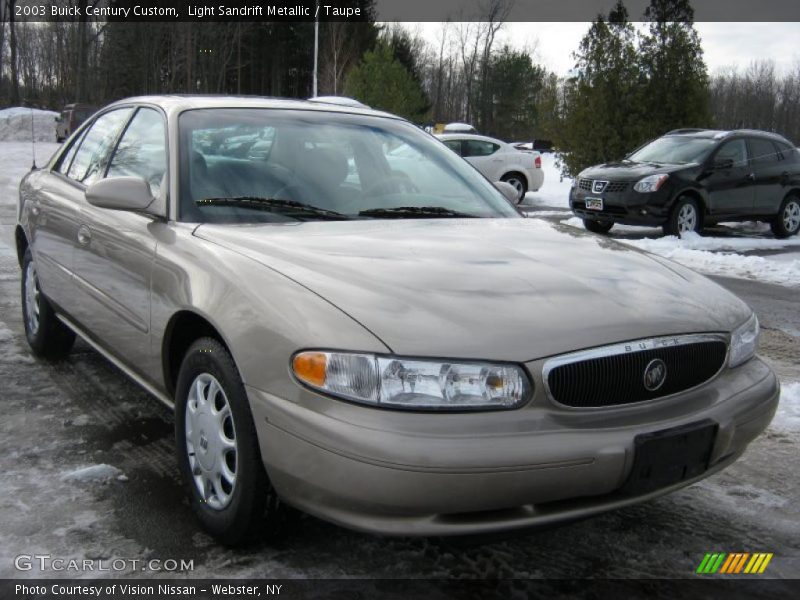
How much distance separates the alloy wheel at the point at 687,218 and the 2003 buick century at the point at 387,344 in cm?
862

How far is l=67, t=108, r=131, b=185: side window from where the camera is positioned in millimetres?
4066

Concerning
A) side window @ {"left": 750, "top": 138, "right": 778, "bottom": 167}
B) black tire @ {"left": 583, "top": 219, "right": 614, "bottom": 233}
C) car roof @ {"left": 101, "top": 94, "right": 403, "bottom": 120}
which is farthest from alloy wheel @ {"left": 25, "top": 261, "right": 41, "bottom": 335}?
side window @ {"left": 750, "top": 138, "right": 778, "bottom": 167}

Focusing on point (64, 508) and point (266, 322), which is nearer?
point (266, 322)

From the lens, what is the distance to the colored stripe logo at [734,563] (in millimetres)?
2574

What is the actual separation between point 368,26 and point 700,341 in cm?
4985

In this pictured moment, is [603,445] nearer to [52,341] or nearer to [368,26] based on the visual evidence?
[52,341]

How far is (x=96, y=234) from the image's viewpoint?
361 centimetres

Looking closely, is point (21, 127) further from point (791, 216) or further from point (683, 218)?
point (791, 216)

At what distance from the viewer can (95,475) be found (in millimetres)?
3146

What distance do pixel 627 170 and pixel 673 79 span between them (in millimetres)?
5661

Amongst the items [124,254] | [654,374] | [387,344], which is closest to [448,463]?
[387,344]

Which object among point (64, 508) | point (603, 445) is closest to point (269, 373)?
point (603, 445)

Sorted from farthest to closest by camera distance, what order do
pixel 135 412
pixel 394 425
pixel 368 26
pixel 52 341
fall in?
pixel 368 26 → pixel 52 341 → pixel 135 412 → pixel 394 425

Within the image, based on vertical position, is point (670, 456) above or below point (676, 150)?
below
